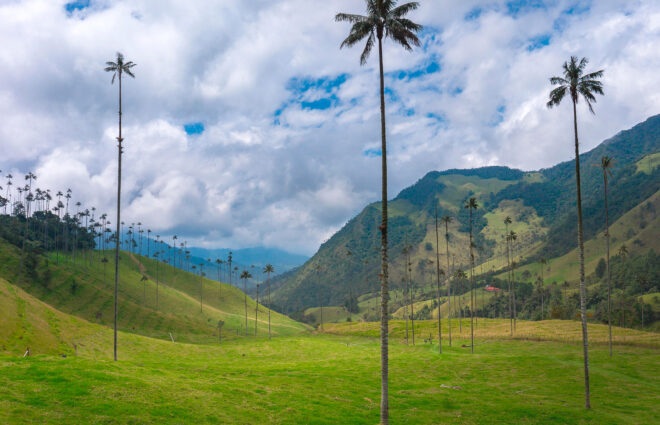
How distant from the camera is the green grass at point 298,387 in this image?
1083 inches

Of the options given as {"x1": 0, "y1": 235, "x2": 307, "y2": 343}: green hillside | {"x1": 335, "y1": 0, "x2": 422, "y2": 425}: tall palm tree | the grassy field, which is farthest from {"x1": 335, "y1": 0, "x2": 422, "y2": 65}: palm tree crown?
{"x1": 0, "y1": 235, "x2": 307, "y2": 343}: green hillside

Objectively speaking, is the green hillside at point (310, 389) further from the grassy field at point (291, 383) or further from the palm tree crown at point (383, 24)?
the palm tree crown at point (383, 24)

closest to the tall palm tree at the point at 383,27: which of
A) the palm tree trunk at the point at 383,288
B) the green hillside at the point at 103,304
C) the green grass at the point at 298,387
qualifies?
the palm tree trunk at the point at 383,288

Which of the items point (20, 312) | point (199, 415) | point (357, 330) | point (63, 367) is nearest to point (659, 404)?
point (199, 415)

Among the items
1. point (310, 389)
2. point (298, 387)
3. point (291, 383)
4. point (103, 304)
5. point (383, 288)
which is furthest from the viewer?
point (103, 304)

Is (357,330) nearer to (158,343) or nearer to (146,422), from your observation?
(158,343)

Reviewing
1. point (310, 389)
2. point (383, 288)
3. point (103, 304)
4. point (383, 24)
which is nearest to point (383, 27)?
point (383, 24)

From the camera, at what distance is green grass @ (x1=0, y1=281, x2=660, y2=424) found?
27.5 meters

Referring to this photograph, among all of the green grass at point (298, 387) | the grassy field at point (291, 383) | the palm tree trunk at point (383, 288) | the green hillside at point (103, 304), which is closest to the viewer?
the palm tree trunk at point (383, 288)

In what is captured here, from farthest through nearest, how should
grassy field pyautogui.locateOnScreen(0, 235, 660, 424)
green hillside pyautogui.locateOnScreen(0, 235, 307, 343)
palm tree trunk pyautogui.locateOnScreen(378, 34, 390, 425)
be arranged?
1. green hillside pyautogui.locateOnScreen(0, 235, 307, 343)
2. grassy field pyautogui.locateOnScreen(0, 235, 660, 424)
3. palm tree trunk pyautogui.locateOnScreen(378, 34, 390, 425)

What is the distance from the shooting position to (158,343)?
9062cm

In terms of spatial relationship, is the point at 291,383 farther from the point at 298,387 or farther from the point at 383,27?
the point at 383,27

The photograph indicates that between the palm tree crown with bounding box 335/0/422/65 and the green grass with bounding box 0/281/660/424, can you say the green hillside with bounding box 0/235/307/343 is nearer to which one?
the green grass with bounding box 0/281/660/424

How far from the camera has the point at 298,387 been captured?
43094 millimetres
